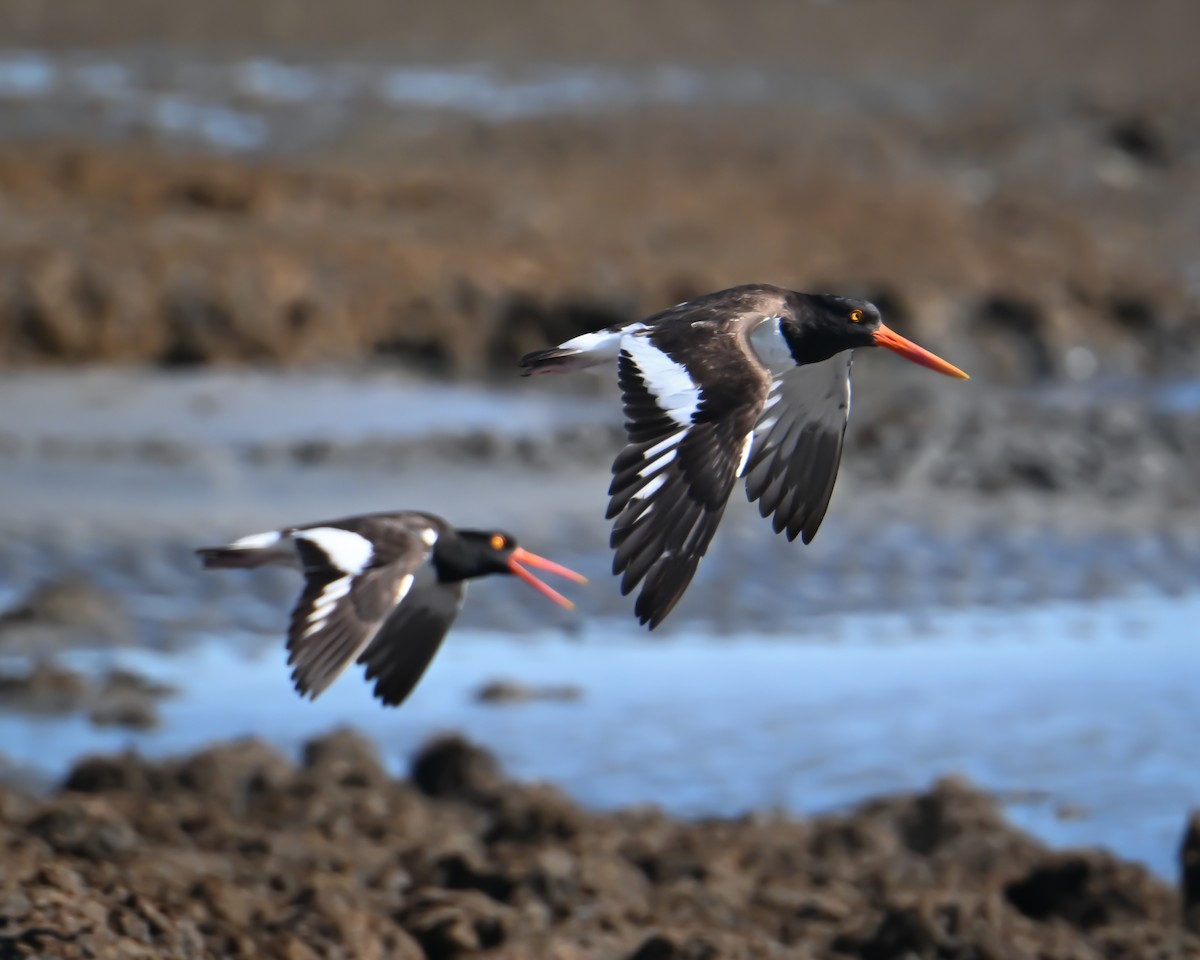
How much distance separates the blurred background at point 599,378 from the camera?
12.0 metres

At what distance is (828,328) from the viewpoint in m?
7.37

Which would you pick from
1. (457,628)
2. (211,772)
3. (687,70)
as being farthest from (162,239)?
(687,70)

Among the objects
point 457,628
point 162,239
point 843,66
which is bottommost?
point 457,628

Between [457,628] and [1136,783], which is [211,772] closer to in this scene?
[457,628]

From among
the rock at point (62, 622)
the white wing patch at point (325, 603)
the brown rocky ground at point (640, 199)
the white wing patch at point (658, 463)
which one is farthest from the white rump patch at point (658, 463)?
the brown rocky ground at point (640, 199)

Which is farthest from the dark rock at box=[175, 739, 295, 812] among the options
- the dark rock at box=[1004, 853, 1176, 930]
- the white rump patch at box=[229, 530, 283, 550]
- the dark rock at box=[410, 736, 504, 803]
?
the dark rock at box=[1004, 853, 1176, 930]

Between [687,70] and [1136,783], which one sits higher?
[687,70]

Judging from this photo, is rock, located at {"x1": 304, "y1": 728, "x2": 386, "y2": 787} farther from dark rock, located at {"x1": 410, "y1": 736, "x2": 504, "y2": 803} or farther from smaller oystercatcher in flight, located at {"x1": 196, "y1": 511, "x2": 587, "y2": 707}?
smaller oystercatcher in flight, located at {"x1": 196, "y1": 511, "x2": 587, "y2": 707}

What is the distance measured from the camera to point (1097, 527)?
1588 cm

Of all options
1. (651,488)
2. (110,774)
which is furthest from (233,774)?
(651,488)

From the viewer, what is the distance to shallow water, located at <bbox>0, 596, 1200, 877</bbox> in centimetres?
1112

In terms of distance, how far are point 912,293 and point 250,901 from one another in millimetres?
16191

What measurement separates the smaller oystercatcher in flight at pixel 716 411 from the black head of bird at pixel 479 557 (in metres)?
1.10

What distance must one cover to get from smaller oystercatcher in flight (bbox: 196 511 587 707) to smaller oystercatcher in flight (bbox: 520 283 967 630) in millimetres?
845
